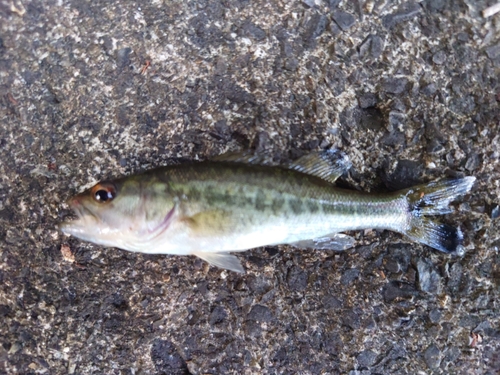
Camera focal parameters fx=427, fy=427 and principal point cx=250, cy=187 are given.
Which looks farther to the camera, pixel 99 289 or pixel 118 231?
pixel 99 289

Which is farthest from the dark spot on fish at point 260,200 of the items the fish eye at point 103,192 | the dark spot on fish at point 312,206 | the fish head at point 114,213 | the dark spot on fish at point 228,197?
the fish eye at point 103,192

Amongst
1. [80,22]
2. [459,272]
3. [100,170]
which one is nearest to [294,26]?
[80,22]

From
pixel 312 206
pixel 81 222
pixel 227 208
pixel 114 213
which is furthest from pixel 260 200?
pixel 81 222

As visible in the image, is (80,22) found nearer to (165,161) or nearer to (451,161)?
(165,161)

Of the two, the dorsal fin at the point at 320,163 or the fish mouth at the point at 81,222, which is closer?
the fish mouth at the point at 81,222

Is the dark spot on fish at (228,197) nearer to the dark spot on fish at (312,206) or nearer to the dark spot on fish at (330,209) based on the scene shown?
the dark spot on fish at (312,206)

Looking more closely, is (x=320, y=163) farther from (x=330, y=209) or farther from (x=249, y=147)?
(x=249, y=147)
